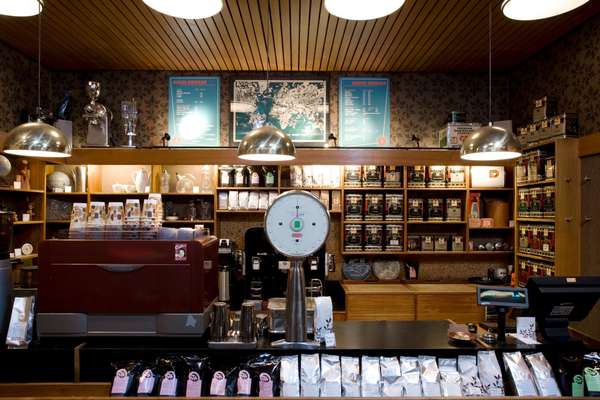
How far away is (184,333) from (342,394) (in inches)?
29.5

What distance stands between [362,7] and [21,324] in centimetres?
210

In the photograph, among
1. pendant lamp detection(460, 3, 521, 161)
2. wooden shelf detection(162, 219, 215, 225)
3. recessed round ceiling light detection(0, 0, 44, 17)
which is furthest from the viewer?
wooden shelf detection(162, 219, 215, 225)

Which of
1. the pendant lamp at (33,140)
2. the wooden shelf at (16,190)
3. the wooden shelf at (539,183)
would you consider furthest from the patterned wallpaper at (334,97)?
the pendant lamp at (33,140)

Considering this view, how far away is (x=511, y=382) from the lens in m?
1.85

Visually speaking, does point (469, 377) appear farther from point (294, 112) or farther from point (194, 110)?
point (194, 110)

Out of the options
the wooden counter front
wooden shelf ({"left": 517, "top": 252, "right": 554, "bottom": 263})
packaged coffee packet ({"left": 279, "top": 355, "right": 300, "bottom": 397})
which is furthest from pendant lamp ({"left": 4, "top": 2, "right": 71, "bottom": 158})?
wooden shelf ({"left": 517, "top": 252, "right": 554, "bottom": 263})

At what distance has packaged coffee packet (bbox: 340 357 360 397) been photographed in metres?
1.83

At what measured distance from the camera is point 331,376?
6.05ft

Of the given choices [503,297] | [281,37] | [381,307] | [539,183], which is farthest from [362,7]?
[381,307]

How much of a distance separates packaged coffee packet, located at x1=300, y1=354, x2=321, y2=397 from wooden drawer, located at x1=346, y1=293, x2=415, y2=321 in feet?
9.36

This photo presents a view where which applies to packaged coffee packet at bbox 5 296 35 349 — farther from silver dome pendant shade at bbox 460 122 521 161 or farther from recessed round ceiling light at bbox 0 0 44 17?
silver dome pendant shade at bbox 460 122 521 161

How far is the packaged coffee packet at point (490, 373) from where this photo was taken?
1830 millimetres

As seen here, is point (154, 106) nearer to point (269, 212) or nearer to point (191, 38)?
point (191, 38)

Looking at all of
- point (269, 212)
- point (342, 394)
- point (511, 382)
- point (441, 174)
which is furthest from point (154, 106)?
point (511, 382)
